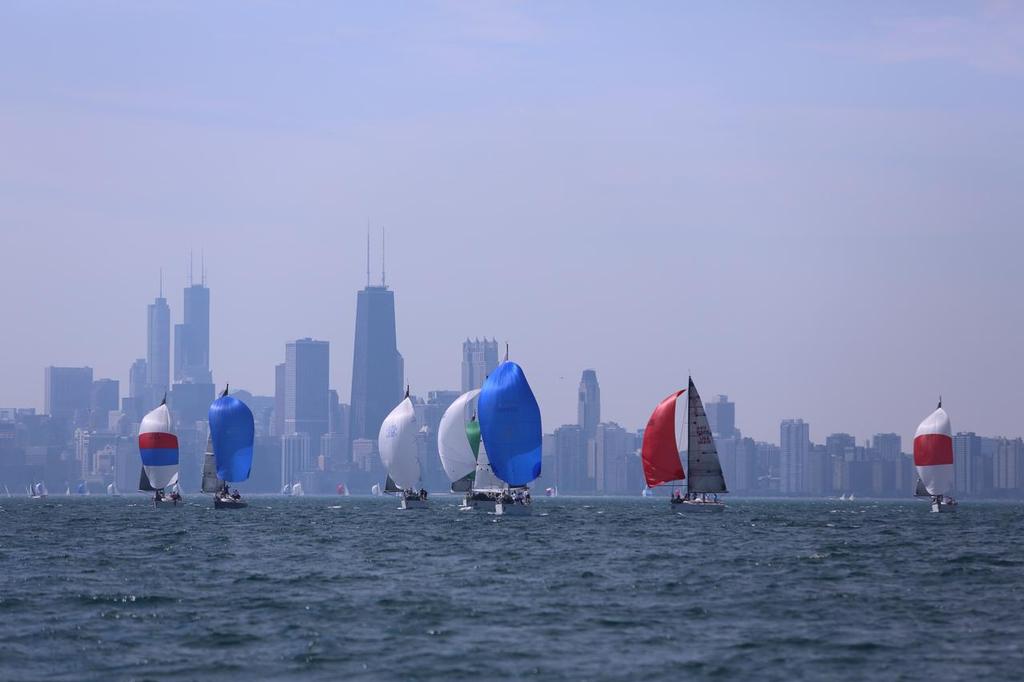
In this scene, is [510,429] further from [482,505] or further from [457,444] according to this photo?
[457,444]

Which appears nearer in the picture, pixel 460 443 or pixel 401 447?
pixel 460 443

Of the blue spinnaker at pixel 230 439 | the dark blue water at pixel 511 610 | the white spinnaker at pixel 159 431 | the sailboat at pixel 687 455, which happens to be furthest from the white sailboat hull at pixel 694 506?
the white spinnaker at pixel 159 431

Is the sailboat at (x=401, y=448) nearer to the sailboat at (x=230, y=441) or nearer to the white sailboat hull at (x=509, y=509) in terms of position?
the sailboat at (x=230, y=441)

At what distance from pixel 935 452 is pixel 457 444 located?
3827cm

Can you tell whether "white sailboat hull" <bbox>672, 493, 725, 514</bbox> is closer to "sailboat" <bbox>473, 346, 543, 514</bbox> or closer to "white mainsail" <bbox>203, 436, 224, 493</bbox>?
"sailboat" <bbox>473, 346, 543, 514</bbox>

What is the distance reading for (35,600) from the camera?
47.6 meters

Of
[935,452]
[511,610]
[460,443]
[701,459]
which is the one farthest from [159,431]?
[511,610]

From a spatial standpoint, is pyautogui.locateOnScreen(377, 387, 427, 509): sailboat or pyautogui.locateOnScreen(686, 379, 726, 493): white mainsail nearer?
pyautogui.locateOnScreen(686, 379, 726, 493): white mainsail

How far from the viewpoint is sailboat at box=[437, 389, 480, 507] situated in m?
113

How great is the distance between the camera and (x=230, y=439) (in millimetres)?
127062

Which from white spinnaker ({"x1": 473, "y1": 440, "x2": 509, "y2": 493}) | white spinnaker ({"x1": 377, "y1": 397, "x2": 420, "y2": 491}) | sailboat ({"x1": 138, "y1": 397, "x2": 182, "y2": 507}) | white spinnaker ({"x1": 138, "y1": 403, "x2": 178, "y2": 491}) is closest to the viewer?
white spinnaker ({"x1": 473, "y1": 440, "x2": 509, "y2": 493})

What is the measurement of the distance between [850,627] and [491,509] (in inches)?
2488

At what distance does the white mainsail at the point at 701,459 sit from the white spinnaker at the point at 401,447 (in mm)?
22705

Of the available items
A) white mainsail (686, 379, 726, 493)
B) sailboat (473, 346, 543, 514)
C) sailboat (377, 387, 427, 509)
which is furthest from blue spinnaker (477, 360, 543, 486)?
sailboat (377, 387, 427, 509)
